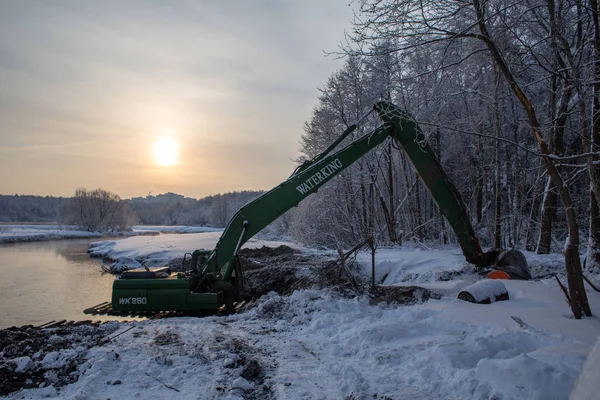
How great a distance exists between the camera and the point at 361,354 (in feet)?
16.0

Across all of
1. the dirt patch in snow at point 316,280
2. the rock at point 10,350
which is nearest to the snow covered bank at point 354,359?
the dirt patch in snow at point 316,280

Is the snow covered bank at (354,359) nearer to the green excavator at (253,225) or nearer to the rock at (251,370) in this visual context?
the rock at (251,370)

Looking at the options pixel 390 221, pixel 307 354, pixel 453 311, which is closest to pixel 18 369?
pixel 307 354

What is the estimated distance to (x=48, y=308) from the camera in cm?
1196

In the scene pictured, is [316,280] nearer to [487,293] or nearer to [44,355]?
[487,293]

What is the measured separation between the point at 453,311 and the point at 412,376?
2.03 m

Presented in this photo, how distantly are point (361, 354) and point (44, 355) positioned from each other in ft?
13.4

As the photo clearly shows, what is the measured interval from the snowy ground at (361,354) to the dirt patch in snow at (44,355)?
0.19m

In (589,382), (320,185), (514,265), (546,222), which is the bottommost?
(589,382)

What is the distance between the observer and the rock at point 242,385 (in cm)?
411

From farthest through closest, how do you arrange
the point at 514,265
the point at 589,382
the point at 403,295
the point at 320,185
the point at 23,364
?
the point at 514,265 < the point at 320,185 < the point at 403,295 < the point at 23,364 < the point at 589,382

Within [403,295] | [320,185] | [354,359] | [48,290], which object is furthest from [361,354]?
[48,290]

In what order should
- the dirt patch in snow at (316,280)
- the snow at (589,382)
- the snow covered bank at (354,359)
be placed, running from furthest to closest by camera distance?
1. the dirt patch in snow at (316,280)
2. the snow covered bank at (354,359)
3. the snow at (589,382)

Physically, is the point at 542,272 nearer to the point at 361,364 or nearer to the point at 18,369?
the point at 361,364
